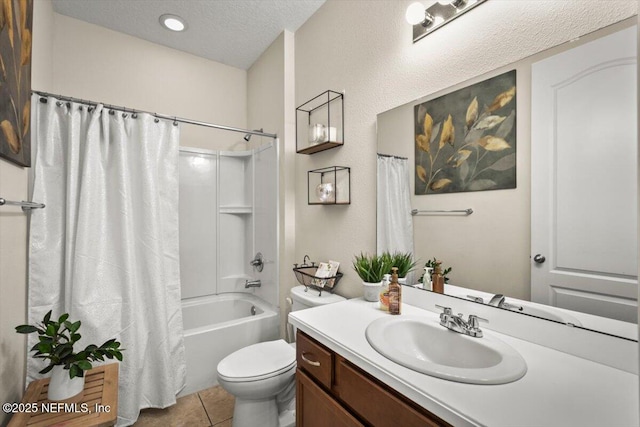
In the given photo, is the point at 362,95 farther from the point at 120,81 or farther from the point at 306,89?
the point at 120,81

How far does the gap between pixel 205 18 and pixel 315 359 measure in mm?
2519

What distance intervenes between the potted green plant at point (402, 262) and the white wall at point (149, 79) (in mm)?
2172

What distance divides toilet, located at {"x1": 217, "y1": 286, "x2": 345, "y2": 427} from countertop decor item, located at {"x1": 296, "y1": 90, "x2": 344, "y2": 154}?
103 cm

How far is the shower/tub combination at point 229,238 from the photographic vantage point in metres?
2.55

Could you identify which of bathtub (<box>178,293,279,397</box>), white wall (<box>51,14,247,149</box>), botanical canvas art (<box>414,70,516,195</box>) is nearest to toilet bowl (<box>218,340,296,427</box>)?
bathtub (<box>178,293,279,397</box>)

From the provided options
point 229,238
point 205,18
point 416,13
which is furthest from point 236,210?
A: point 416,13

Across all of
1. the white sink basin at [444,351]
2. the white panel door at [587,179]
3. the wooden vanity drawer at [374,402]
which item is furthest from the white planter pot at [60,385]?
the white panel door at [587,179]

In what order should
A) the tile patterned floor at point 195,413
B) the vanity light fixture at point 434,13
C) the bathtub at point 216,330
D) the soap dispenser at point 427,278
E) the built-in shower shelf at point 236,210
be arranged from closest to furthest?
the vanity light fixture at point 434,13 < the soap dispenser at point 427,278 < the tile patterned floor at point 195,413 < the bathtub at point 216,330 < the built-in shower shelf at point 236,210

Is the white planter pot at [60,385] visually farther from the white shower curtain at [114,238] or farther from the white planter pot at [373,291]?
the white planter pot at [373,291]

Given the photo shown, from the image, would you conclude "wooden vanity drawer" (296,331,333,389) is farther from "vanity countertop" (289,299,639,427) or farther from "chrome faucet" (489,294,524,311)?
"chrome faucet" (489,294,524,311)

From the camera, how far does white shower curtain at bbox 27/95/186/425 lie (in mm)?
1611

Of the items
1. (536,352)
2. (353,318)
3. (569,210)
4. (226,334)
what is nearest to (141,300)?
(226,334)

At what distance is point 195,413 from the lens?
188cm

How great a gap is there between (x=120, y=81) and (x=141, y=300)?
1.90m
